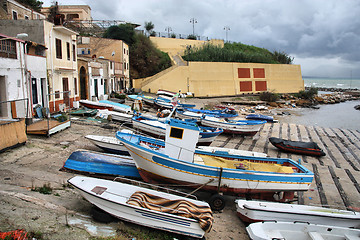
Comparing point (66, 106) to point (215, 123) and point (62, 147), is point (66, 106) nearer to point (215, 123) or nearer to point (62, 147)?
point (62, 147)

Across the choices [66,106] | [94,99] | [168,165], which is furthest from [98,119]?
[168,165]

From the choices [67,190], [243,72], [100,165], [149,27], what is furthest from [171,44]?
[67,190]

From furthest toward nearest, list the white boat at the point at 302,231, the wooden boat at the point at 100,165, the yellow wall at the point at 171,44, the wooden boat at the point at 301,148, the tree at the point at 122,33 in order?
the yellow wall at the point at 171,44 < the tree at the point at 122,33 < the wooden boat at the point at 301,148 < the wooden boat at the point at 100,165 < the white boat at the point at 302,231

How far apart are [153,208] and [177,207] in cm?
68

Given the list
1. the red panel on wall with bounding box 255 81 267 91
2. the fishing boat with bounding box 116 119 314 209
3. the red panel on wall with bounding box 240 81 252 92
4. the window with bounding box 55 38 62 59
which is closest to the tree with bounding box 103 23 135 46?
the red panel on wall with bounding box 240 81 252 92

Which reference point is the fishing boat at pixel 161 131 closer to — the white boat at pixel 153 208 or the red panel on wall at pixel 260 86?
the white boat at pixel 153 208

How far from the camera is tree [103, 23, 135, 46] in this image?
1747 inches

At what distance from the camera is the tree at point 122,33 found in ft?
146

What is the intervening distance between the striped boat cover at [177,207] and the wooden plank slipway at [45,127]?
785 cm

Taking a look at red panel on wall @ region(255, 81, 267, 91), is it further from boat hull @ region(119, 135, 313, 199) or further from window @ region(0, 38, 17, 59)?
window @ region(0, 38, 17, 59)

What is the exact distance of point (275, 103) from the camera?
132 ft

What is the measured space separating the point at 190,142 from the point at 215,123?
10.4 meters

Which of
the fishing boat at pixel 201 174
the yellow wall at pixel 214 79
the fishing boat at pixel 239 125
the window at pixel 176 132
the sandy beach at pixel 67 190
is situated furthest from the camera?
the yellow wall at pixel 214 79

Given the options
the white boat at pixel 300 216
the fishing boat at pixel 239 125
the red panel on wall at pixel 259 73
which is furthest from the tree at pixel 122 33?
the white boat at pixel 300 216
